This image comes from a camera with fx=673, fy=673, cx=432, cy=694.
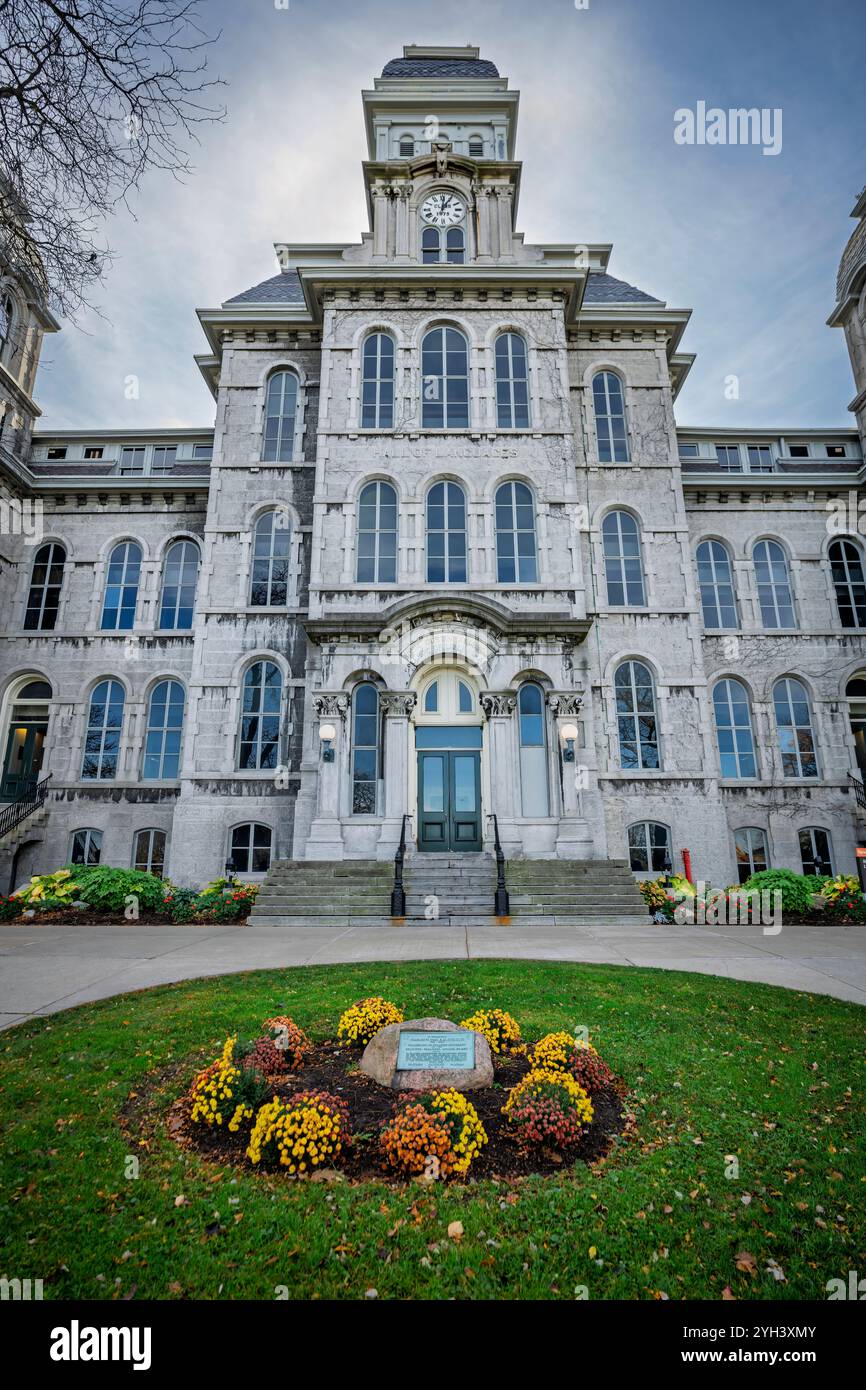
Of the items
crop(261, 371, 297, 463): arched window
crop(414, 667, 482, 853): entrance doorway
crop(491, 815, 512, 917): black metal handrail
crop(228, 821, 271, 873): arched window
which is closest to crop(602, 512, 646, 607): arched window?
crop(414, 667, 482, 853): entrance doorway

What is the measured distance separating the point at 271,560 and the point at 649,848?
13.5 m

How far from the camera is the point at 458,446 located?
63.6ft

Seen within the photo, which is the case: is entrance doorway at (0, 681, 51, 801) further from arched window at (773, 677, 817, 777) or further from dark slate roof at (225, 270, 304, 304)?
arched window at (773, 677, 817, 777)

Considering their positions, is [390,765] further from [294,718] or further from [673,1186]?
[673,1186]

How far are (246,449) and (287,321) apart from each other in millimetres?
4430

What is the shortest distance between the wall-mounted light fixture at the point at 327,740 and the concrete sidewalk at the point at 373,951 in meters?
4.56

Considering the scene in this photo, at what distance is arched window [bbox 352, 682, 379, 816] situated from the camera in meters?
17.0

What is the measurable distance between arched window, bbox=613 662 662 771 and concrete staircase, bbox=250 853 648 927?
401cm

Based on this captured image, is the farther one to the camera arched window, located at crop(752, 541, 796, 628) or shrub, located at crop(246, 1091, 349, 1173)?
arched window, located at crop(752, 541, 796, 628)

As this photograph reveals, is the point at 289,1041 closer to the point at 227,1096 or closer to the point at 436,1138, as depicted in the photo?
the point at 227,1096

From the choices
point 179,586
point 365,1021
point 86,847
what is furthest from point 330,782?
point 365,1021

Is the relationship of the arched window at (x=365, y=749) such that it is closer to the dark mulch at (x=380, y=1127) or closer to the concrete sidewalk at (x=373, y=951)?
the concrete sidewalk at (x=373, y=951)

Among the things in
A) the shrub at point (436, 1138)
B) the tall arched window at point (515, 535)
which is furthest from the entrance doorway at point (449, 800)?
the shrub at point (436, 1138)

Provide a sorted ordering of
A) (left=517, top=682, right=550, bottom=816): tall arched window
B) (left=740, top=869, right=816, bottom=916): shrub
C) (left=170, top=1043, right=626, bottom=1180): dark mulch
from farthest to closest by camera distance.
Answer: (left=517, top=682, right=550, bottom=816): tall arched window
(left=740, top=869, right=816, bottom=916): shrub
(left=170, top=1043, right=626, bottom=1180): dark mulch
